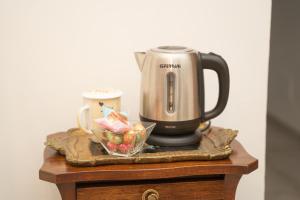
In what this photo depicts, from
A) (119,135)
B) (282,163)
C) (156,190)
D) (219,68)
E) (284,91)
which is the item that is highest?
(219,68)

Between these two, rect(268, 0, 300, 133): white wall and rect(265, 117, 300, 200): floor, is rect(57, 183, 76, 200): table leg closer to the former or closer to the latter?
rect(265, 117, 300, 200): floor

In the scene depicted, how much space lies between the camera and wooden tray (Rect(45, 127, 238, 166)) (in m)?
0.90

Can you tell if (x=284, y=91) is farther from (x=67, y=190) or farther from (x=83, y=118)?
(x=67, y=190)

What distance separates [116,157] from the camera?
91 centimetres

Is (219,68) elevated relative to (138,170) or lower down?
elevated

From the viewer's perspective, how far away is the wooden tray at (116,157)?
90cm

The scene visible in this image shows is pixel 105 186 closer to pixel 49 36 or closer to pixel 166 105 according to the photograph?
pixel 166 105

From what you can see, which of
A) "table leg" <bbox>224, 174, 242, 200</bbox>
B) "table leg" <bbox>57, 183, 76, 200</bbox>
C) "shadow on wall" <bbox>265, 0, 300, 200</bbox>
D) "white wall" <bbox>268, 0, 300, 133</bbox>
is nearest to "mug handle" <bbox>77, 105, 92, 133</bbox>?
"table leg" <bbox>57, 183, 76, 200</bbox>

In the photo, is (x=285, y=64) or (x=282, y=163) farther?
(x=285, y=64)

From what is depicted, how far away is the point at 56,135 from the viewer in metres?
1.08

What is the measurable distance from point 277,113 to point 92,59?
7.31ft

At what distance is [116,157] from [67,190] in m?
0.13

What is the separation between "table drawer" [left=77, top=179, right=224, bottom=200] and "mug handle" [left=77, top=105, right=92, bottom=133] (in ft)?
0.69

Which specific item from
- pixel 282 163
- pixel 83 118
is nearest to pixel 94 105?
pixel 83 118
